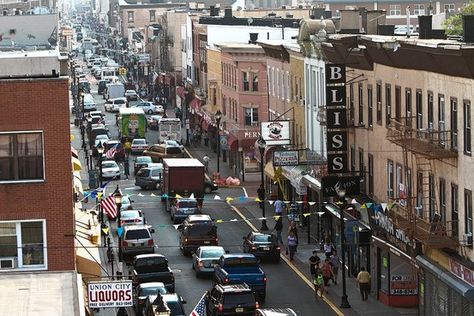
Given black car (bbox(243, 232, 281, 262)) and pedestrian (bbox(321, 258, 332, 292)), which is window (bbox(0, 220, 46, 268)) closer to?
pedestrian (bbox(321, 258, 332, 292))

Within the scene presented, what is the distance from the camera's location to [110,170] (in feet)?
317

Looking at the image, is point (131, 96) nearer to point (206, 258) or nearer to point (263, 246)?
point (263, 246)

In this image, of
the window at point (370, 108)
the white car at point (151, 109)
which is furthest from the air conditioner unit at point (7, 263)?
the white car at point (151, 109)

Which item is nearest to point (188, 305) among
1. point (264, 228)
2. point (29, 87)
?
point (29, 87)

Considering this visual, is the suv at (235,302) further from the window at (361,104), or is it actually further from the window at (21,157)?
the window at (361,104)

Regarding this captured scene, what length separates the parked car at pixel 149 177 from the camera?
302ft

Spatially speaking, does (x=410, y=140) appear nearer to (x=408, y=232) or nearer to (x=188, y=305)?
(x=408, y=232)

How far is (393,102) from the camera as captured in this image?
55.6 metres

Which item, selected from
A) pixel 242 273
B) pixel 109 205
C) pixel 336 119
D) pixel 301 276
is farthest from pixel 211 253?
pixel 109 205

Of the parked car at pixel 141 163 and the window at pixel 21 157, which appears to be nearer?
the window at pixel 21 157

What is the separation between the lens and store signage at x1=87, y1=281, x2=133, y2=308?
123 feet

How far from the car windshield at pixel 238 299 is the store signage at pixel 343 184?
11.1 m

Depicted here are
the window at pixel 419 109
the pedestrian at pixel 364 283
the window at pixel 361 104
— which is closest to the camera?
the window at pixel 419 109

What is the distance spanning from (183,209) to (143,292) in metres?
25.1
